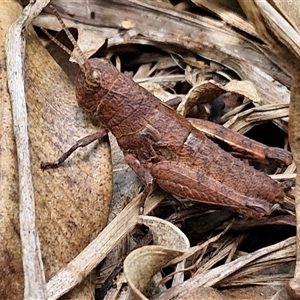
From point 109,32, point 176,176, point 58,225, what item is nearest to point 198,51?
point 109,32

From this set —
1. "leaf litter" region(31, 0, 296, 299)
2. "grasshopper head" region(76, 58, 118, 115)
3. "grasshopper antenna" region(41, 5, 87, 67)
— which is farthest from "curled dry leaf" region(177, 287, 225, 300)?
"grasshopper antenna" region(41, 5, 87, 67)

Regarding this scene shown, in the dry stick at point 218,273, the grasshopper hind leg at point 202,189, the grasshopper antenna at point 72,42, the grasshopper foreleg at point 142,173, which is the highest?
the grasshopper antenna at point 72,42

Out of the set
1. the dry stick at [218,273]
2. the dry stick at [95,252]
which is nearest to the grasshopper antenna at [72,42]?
the dry stick at [95,252]

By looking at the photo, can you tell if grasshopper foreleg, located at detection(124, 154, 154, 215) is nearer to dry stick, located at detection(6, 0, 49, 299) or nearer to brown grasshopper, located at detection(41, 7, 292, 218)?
brown grasshopper, located at detection(41, 7, 292, 218)

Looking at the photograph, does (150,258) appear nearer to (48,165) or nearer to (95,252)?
(95,252)

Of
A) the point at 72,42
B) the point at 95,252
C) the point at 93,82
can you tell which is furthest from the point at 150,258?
the point at 72,42

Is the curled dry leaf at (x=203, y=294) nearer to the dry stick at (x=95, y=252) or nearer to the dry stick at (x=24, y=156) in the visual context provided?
the dry stick at (x=95, y=252)

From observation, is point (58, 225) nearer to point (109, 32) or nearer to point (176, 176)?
point (176, 176)
